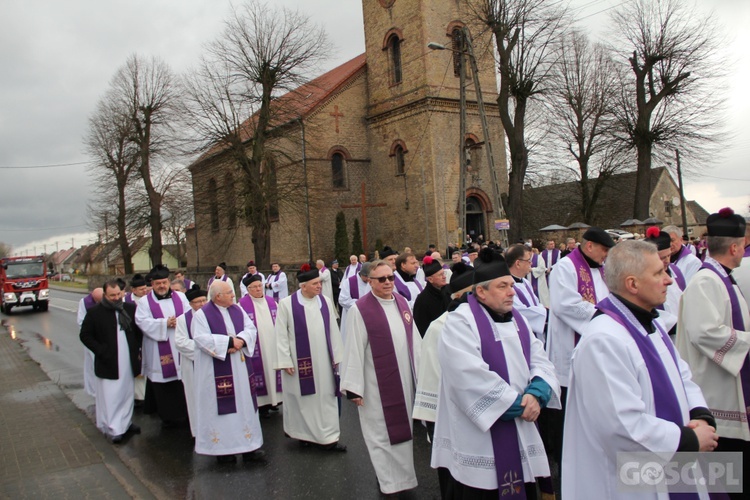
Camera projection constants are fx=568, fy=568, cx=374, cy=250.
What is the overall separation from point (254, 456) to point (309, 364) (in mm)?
1163

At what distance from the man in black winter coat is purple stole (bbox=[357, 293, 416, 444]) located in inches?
158

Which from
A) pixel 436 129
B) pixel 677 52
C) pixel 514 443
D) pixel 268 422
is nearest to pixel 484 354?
pixel 514 443

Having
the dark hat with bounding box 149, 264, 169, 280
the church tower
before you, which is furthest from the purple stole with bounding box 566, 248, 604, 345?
the church tower

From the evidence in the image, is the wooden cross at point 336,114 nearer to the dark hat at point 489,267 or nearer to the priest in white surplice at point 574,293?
the priest in white surplice at point 574,293

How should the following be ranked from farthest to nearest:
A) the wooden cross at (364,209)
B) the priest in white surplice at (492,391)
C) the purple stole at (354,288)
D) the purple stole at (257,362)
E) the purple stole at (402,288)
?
the wooden cross at (364,209), the purple stole at (354,288), the purple stole at (402,288), the purple stole at (257,362), the priest in white surplice at (492,391)

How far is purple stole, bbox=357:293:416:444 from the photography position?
5.00 meters

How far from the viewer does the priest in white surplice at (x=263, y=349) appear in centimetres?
819

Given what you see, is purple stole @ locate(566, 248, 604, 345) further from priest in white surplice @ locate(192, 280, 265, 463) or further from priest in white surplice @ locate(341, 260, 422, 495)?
priest in white surplice @ locate(192, 280, 265, 463)

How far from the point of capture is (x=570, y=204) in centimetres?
4394

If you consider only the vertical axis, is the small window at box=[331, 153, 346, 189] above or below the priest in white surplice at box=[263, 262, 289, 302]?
above

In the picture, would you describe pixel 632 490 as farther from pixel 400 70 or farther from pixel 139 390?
pixel 400 70

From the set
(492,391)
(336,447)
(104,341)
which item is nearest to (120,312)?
(104,341)

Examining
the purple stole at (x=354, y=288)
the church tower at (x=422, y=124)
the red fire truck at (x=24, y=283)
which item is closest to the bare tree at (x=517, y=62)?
the church tower at (x=422, y=124)

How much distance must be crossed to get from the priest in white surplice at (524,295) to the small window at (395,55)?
24073 mm
